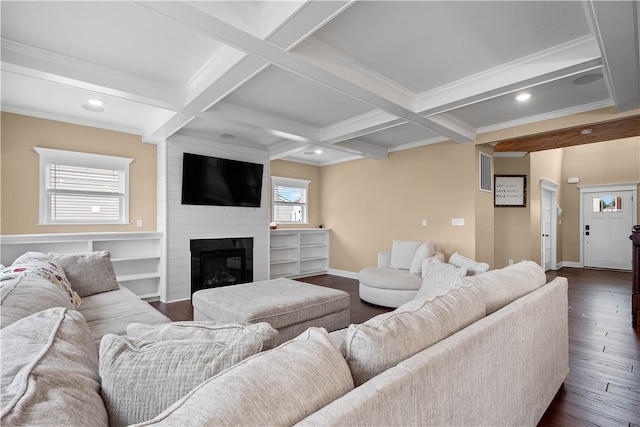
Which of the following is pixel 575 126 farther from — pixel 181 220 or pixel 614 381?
pixel 181 220

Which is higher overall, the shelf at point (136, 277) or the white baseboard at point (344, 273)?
the shelf at point (136, 277)

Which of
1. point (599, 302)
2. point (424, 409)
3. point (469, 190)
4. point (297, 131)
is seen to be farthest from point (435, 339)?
point (599, 302)

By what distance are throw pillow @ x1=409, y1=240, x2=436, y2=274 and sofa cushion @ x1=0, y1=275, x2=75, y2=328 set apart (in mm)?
3832

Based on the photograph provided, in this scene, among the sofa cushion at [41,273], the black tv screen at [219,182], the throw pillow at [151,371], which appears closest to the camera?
the throw pillow at [151,371]

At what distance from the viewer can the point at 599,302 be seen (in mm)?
4359

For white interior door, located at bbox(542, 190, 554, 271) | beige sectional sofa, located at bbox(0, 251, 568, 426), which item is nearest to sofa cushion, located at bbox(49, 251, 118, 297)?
beige sectional sofa, located at bbox(0, 251, 568, 426)

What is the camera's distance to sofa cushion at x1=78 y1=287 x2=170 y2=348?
1961 millimetres

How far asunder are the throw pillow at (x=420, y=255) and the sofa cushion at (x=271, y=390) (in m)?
3.76

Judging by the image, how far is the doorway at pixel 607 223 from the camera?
6.98 meters

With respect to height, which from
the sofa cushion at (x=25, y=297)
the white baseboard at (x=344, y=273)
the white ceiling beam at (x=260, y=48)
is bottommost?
the white baseboard at (x=344, y=273)

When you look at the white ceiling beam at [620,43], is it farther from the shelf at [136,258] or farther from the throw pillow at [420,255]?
the shelf at [136,258]

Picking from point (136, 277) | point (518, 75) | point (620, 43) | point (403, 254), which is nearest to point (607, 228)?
point (403, 254)

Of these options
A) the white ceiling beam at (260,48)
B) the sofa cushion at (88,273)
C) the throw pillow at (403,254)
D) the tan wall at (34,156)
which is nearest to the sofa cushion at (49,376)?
the white ceiling beam at (260,48)

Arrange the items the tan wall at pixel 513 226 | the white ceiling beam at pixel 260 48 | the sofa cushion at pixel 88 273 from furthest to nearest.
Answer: the tan wall at pixel 513 226 < the sofa cushion at pixel 88 273 < the white ceiling beam at pixel 260 48
